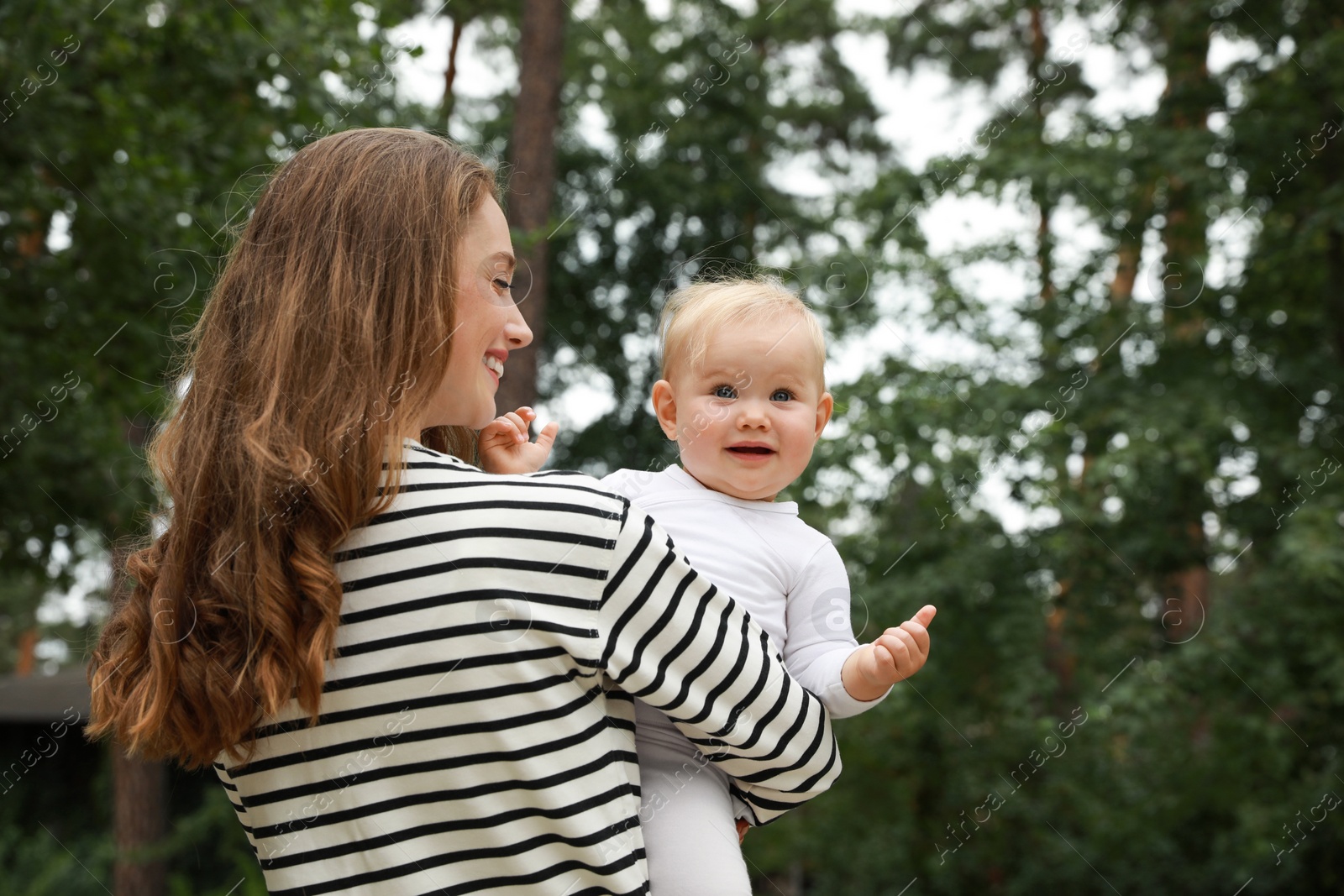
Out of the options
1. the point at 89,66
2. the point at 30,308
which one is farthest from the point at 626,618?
the point at 30,308

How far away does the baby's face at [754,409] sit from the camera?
5.72 feet

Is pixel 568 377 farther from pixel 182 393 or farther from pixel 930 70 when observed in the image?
pixel 182 393

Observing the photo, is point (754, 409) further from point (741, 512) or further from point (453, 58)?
point (453, 58)

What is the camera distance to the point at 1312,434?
808 cm

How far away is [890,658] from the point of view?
1464 millimetres

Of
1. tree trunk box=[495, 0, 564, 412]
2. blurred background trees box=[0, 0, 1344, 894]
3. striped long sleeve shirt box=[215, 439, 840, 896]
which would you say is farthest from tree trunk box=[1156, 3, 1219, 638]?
striped long sleeve shirt box=[215, 439, 840, 896]

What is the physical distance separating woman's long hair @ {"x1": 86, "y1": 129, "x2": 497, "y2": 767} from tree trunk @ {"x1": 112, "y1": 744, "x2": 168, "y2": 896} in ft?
29.5

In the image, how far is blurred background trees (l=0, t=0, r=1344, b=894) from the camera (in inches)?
252

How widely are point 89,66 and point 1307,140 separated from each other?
290 inches

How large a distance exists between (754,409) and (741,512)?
0.50ft
